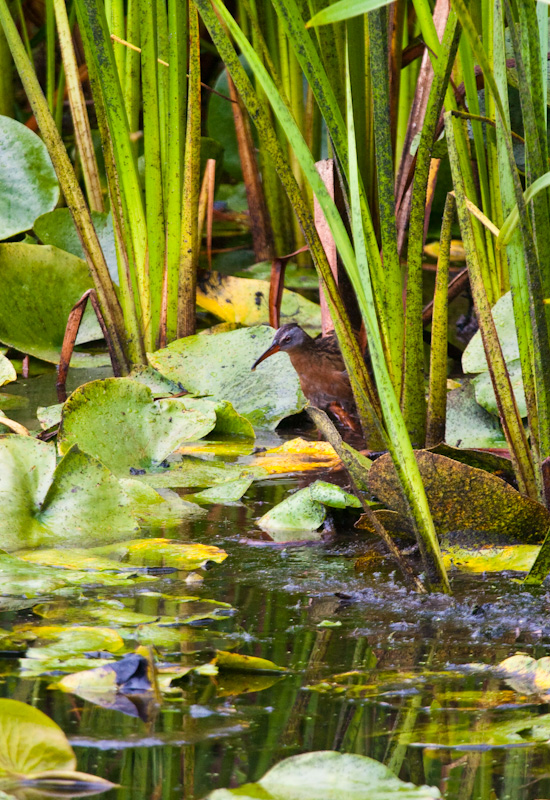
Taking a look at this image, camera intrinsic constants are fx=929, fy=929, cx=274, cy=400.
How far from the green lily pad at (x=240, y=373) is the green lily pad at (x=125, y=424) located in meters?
0.28

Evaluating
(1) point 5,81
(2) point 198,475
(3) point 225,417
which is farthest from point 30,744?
(1) point 5,81

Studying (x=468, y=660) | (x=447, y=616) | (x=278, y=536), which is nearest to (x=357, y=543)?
(x=278, y=536)

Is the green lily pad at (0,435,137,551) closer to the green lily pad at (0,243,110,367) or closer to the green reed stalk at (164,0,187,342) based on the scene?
the green reed stalk at (164,0,187,342)

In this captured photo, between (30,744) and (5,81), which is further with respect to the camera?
(5,81)

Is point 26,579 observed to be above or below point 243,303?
below

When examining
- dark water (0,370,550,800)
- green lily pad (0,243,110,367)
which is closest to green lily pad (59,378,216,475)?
dark water (0,370,550,800)

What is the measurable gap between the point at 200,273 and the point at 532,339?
1.52 meters

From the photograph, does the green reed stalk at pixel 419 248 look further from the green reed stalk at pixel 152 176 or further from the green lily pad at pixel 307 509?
the green reed stalk at pixel 152 176

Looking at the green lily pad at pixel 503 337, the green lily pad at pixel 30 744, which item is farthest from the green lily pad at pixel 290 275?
the green lily pad at pixel 30 744

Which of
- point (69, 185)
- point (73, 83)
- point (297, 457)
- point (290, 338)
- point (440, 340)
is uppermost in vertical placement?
point (73, 83)

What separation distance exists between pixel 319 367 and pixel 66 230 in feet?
2.66

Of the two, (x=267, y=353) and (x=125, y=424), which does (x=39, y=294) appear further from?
(x=125, y=424)

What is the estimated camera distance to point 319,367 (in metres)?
2.24

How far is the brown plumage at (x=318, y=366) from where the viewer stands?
2138 mm
